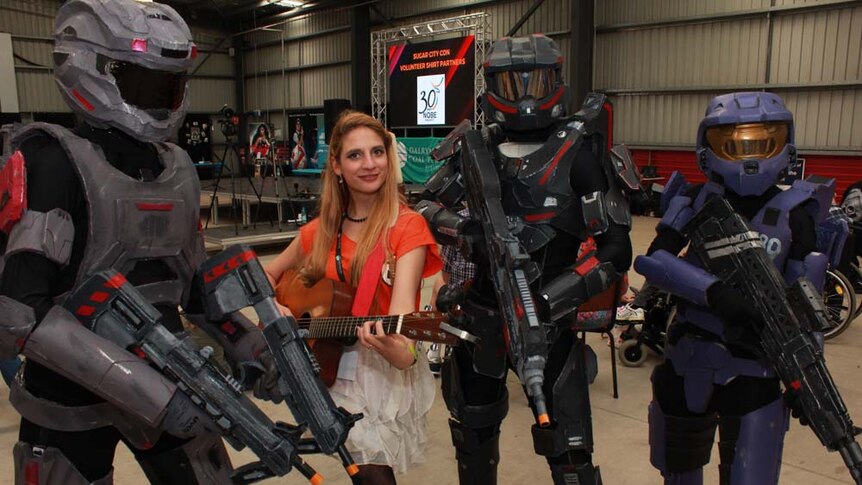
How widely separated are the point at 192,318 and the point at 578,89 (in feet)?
38.3

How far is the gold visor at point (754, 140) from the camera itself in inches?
Result: 92.5

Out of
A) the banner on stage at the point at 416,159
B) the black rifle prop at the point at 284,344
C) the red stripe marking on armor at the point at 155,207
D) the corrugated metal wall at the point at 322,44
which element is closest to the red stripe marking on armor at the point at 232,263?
the black rifle prop at the point at 284,344

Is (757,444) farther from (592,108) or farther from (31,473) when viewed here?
(31,473)

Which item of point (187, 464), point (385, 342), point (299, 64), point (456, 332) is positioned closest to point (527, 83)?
point (456, 332)

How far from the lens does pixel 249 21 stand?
20.9 metres

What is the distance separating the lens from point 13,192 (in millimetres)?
1558

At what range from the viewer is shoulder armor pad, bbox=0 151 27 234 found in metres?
1.55

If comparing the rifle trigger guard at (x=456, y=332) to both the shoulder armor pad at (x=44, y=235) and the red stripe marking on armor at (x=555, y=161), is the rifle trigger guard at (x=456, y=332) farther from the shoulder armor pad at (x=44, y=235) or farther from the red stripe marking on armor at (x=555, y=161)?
the shoulder armor pad at (x=44, y=235)

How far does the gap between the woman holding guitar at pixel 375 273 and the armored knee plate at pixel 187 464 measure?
50 centimetres

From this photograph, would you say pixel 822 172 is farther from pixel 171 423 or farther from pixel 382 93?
pixel 171 423

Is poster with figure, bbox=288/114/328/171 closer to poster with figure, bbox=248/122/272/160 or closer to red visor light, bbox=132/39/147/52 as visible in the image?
poster with figure, bbox=248/122/272/160

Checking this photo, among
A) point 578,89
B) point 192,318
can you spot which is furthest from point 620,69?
point 192,318

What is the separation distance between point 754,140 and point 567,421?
4.01 feet

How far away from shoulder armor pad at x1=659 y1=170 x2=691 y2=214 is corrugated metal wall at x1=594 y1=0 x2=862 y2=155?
9516mm
